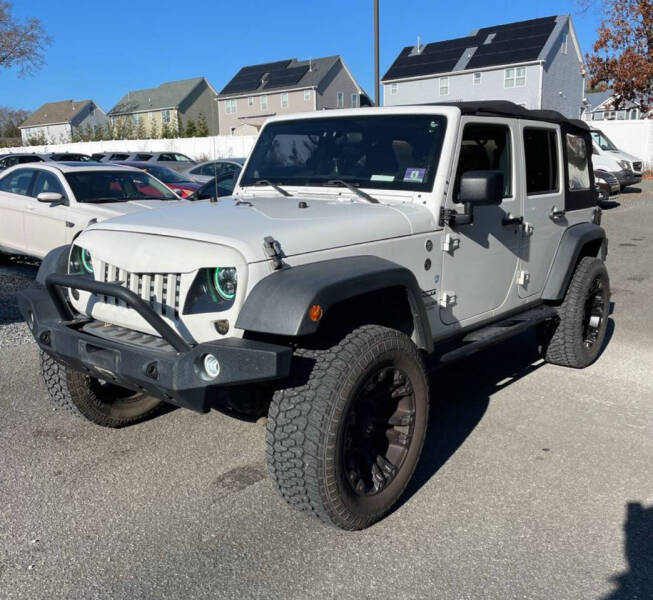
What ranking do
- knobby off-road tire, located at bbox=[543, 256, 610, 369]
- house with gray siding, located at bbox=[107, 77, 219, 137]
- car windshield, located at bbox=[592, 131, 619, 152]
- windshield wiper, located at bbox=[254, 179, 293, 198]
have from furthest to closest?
house with gray siding, located at bbox=[107, 77, 219, 137] < car windshield, located at bbox=[592, 131, 619, 152] < knobby off-road tire, located at bbox=[543, 256, 610, 369] < windshield wiper, located at bbox=[254, 179, 293, 198]

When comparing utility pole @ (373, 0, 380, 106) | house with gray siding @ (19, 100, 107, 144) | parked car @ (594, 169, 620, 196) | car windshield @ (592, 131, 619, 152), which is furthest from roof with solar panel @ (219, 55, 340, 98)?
utility pole @ (373, 0, 380, 106)

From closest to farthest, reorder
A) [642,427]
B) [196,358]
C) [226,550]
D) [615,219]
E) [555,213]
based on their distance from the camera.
Answer: 1. [196,358]
2. [226,550]
3. [642,427]
4. [555,213]
5. [615,219]

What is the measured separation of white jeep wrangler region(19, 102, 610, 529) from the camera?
2.88 meters

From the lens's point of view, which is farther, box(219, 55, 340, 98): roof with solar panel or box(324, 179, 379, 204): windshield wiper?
box(219, 55, 340, 98): roof with solar panel

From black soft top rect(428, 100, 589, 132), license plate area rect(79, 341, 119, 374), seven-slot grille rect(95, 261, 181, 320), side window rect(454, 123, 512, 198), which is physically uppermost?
black soft top rect(428, 100, 589, 132)

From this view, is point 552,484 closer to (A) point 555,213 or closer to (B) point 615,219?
(A) point 555,213

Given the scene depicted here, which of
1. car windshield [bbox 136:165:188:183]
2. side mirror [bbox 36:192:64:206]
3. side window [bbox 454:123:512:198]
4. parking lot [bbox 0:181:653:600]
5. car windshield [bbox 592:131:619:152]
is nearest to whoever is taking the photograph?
parking lot [bbox 0:181:653:600]

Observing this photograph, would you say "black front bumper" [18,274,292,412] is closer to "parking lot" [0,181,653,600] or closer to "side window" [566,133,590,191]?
"parking lot" [0,181,653,600]

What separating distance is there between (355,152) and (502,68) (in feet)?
132

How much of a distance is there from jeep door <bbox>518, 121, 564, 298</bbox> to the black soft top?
54 millimetres

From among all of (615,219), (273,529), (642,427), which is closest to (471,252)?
(642,427)

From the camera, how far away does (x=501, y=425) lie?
4406 millimetres

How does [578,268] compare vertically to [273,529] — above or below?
above

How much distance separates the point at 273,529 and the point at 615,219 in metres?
14.9
